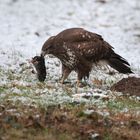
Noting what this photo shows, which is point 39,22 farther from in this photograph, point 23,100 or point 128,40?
point 23,100

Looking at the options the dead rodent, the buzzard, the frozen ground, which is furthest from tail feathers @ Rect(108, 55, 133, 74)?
the dead rodent

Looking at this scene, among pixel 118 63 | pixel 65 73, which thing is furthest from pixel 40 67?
pixel 118 63

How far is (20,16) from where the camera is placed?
2236 centimetres

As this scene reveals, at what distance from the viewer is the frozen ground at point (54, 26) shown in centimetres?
1377

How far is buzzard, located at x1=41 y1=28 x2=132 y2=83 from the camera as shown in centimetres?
1167

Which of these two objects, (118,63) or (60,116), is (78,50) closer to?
(118,63)

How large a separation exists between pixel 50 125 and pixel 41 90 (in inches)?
88.9

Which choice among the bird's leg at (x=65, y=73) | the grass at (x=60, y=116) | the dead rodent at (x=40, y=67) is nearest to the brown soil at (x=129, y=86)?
the grass at (x=60, y=116)

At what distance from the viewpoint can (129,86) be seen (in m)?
11.4

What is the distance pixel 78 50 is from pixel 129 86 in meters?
1.21

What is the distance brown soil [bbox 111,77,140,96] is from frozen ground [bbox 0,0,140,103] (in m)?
0.46

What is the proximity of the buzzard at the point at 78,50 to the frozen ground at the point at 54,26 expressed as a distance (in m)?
0.47

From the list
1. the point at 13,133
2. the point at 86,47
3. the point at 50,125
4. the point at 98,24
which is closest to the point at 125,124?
the point at 50,125

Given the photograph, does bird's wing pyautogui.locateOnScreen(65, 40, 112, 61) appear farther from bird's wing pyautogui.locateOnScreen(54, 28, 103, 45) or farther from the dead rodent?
the dead rodent
